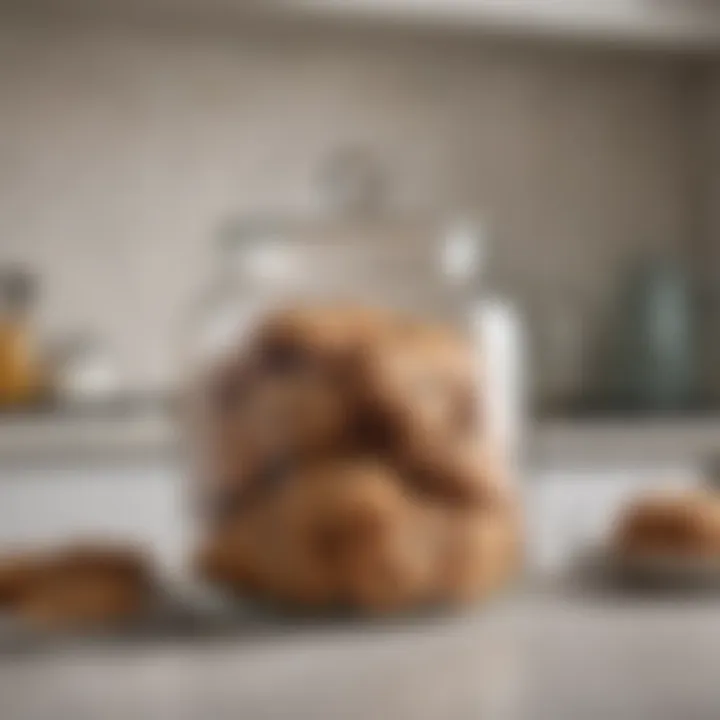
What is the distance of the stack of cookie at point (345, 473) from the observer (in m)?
0.51

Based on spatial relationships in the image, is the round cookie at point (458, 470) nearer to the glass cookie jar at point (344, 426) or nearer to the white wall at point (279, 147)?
the glass cookie jar at point (344, 426)

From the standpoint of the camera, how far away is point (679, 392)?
6.21ft

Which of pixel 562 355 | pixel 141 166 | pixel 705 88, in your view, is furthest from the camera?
pixel 705 88

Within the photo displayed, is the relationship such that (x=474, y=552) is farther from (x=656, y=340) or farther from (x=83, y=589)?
(x=656, y=340)

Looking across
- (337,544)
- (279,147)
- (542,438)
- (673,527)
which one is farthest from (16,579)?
(279,147)

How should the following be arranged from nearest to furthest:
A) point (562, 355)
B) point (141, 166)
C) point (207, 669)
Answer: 1. point (207, 669)
2. point (141, 166)
3. point (562, 355)

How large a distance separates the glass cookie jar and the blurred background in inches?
35.8

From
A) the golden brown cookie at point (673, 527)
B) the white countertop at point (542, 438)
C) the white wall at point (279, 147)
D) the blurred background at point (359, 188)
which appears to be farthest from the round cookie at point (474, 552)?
the white wall at point (279, 147)

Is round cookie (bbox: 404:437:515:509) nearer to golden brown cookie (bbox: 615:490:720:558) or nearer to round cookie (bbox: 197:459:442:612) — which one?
round cookie (bbox: 197:459:442:612)

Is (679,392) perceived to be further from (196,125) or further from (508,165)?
(196,125)

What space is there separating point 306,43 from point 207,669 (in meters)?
1.53

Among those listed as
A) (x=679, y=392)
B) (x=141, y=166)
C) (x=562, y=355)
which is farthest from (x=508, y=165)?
(x=141, y=166)

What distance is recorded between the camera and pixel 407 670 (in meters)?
0.44

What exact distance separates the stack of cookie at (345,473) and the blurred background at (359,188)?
92cm
